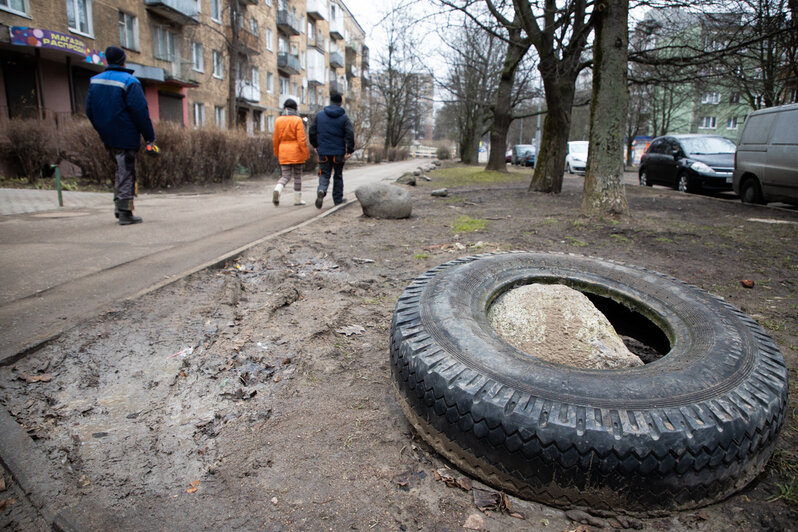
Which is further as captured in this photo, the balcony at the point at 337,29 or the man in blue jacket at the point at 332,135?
the balcony at the point at 337,29

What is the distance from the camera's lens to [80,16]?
19.0 meters

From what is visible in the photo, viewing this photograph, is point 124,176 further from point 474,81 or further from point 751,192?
point 474,81

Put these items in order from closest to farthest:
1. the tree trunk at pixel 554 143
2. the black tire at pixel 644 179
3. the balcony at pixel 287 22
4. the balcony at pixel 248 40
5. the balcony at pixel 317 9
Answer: the tree trunk at pixel 554 143 → the black tire at pixel 644 179 → the balcony at pixel 248 40 → the balcony at pixel 287 22 → the balcony at pixel 317 9

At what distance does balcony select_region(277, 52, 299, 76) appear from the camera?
38.2 meters

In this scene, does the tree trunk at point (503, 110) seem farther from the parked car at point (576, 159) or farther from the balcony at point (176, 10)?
the balcony at point (176, 10)

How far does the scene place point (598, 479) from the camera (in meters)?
1.57

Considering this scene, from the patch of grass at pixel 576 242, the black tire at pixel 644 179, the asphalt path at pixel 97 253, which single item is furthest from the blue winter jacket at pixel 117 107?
the black tire at pixel 644 179

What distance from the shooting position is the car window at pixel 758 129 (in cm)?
953

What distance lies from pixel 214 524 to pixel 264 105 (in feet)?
126

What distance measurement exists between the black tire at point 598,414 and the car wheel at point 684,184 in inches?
516

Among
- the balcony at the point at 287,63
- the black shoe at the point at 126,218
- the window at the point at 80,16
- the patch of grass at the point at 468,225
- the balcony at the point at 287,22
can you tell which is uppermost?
the balcony at the point at 287,22

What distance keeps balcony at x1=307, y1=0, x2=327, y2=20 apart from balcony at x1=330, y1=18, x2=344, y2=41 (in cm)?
569

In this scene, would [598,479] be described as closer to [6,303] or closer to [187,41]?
[6,303]

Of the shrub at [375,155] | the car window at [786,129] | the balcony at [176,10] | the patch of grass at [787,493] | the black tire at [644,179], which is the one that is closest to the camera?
the patch of grass at [787,493]
